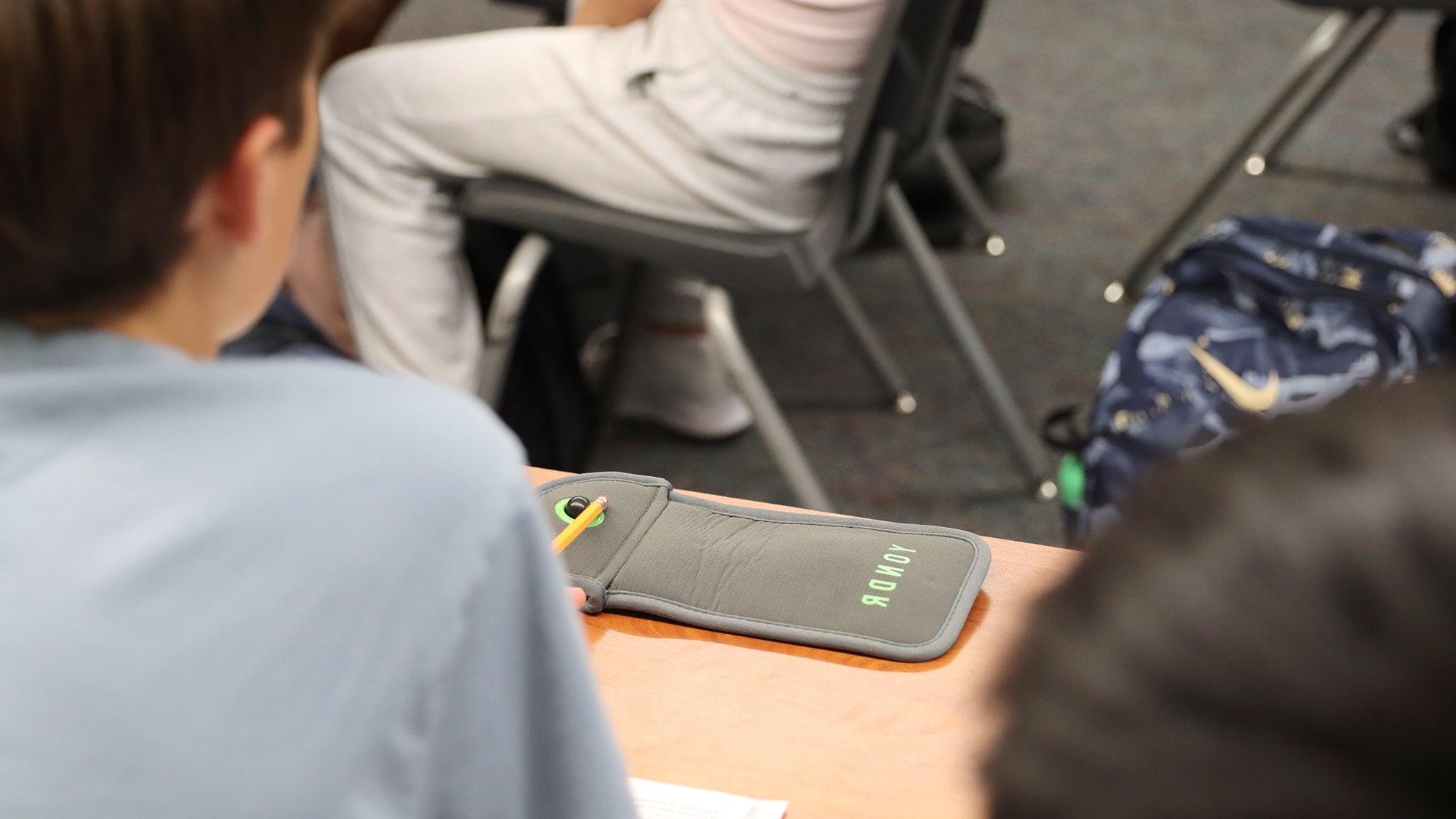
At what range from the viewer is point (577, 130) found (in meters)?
1.49

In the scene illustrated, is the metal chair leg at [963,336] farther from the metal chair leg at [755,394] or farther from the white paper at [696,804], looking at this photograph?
the white paper at [696,804]

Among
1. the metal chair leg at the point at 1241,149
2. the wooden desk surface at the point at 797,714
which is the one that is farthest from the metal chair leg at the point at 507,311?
the metal chair leg at the point at 1241,149

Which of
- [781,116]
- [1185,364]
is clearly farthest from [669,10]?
[1185,364]

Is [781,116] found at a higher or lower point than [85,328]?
lower

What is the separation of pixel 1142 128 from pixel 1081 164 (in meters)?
0.27

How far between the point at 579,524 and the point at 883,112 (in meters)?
0.79

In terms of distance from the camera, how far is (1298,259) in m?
1.66

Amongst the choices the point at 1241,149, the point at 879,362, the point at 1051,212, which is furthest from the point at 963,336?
the point at 1051,212

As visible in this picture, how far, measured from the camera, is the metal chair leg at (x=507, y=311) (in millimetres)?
1572

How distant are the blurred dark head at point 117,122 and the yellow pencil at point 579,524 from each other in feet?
1.39

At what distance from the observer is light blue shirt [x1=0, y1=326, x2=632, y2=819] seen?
0.43 metres

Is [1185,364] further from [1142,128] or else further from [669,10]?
[1142,128]

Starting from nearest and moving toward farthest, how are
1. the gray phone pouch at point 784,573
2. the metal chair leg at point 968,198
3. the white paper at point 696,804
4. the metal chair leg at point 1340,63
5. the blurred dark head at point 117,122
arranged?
the blurred dark head at point 117,122 → the white paper at point 696,804 → the gray phone pouch at point 784,573 → the metal chair leg at point 1340,63 → the metal chair leg at point 968,198

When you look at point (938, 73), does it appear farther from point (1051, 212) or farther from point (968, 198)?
point (1051, 212)
